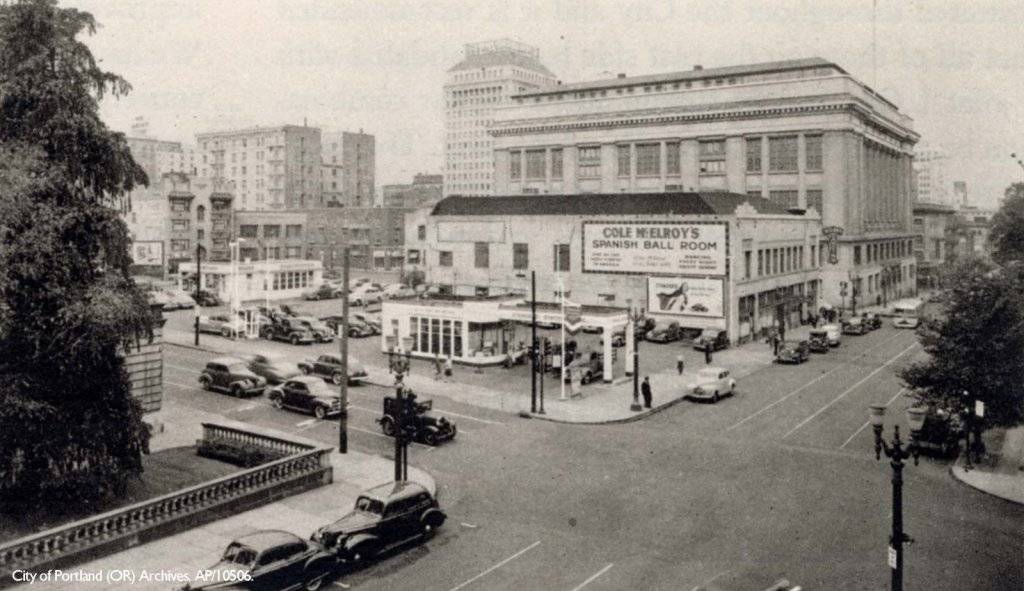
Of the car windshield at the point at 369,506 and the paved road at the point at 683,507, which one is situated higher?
the car windshield at the point at 369,506

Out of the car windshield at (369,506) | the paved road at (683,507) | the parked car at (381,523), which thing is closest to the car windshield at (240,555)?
the parked car at (381,523)

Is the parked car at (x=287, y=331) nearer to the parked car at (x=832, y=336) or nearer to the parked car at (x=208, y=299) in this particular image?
the parked car at (x=208, y=299)

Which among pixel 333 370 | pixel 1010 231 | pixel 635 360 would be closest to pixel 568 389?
pixel 635 360

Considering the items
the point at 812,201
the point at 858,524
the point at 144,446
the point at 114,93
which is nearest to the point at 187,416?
the point at 144,446

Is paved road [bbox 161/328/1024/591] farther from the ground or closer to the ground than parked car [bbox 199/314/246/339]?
closer to the ground

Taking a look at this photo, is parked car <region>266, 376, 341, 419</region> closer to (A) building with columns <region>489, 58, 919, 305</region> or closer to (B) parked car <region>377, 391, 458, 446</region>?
(B) parked car <region>377, 391, 458, 446</region>

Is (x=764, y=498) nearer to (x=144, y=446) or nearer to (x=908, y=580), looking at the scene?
(x=908, y=580)

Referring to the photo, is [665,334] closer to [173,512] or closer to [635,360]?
[635,360]

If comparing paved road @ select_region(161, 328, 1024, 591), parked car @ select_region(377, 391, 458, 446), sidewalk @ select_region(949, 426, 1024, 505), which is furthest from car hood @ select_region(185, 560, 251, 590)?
sidewalk @ select_region(949, 426, 1024, 505)
